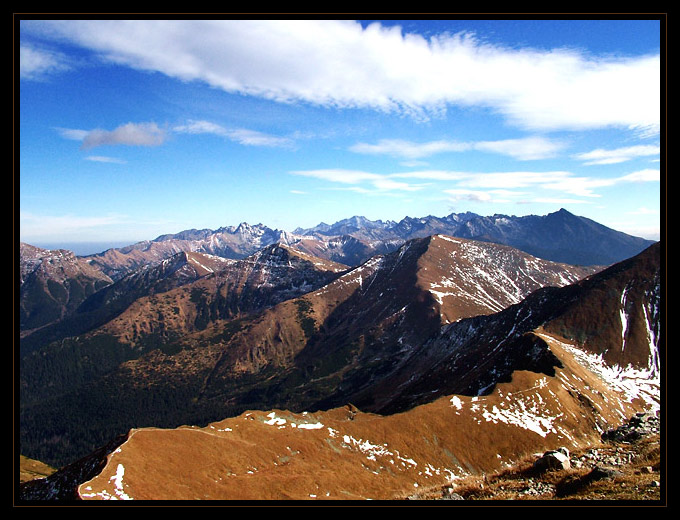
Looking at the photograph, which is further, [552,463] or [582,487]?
[552,463]

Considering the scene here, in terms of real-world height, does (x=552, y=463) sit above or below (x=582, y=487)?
below

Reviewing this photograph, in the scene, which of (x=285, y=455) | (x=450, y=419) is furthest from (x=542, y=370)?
(x=285, y=455)

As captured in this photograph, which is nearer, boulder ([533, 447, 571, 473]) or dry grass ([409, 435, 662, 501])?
dry grass ([409, 435, 662, 501])

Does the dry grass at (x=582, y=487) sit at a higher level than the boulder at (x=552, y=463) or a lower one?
higher

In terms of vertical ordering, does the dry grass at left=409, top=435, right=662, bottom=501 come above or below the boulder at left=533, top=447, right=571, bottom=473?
above

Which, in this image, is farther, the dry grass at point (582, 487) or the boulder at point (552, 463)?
the boulder at point (552, 463)
